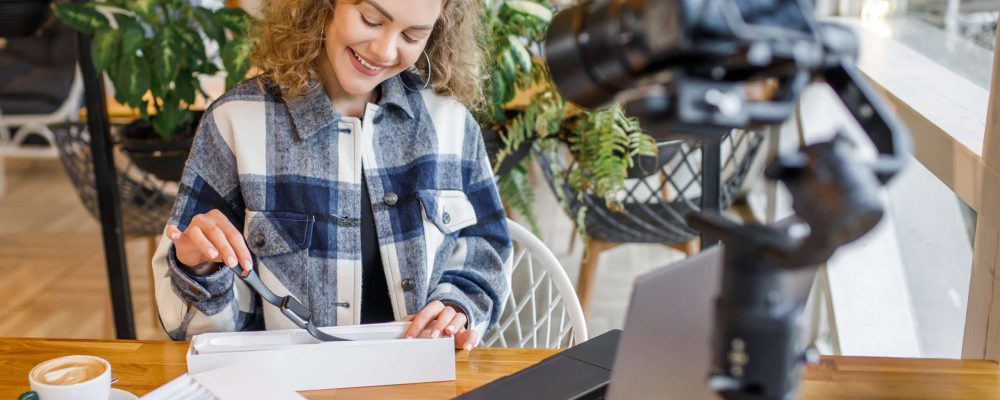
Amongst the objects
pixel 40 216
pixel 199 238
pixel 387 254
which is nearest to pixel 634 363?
pixel 199 238

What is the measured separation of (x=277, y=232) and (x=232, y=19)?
2.87ft

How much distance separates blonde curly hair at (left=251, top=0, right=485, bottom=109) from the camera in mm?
1436

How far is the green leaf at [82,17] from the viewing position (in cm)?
207

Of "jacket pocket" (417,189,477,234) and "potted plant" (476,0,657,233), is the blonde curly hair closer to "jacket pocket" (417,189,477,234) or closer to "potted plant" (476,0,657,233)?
"jacket pocket" (417,189,477,234)

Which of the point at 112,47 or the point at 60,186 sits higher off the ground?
the point at 112,47

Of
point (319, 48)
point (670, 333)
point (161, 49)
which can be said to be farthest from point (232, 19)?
point (670, 333)

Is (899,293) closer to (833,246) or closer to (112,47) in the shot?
(112,47)

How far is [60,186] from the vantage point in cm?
445

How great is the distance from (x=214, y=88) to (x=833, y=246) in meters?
2.60

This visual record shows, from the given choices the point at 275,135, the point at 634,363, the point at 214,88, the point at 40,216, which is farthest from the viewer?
the point at 40,216

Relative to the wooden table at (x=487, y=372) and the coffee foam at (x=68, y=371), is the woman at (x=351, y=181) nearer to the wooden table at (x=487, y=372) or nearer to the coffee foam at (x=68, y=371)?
the wooden table at (x=487, y=372)

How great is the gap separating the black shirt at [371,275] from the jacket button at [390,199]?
0.03 meters

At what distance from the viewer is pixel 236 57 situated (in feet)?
6.70

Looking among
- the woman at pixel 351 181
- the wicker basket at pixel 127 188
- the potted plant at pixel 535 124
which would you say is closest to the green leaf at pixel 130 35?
the wicker basket at pixel 127 188
